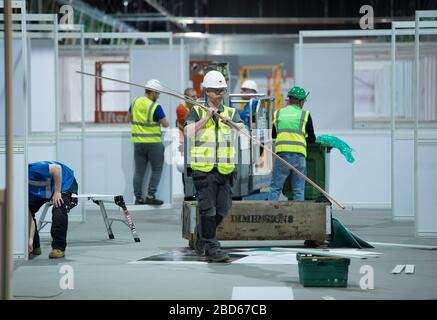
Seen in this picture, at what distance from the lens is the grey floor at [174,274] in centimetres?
805

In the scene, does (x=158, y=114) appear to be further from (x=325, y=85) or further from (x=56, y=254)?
(x=56, y=254)

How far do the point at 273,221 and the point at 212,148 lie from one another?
1.38 metres

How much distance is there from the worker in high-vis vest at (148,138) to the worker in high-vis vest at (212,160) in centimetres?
554

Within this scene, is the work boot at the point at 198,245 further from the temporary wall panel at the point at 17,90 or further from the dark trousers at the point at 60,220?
the temporary wall panel at the point at 17,90

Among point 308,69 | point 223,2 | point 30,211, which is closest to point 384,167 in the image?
point 308,69

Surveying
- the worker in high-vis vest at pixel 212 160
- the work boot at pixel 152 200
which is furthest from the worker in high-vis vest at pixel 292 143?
the work boot at pixel 152 200

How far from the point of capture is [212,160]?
32.6 ft

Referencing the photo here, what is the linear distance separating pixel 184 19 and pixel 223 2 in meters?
2.82

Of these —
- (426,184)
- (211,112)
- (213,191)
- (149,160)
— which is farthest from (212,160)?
(149,160)

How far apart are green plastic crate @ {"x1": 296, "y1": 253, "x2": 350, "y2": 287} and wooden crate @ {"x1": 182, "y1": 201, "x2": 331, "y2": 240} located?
2.56m

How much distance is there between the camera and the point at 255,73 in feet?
121
